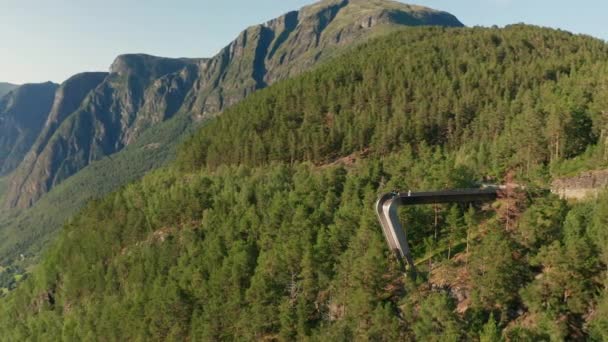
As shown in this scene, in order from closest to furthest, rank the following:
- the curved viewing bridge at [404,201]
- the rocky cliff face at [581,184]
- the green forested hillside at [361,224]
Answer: the green forested hillside at [361,224] → the curved viewing bridge at [404,201] → the rocky cliff face at [581,184]

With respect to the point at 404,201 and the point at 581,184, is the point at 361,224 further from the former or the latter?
the point at 581,184

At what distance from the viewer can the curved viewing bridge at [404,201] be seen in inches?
2613

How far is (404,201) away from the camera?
230ft

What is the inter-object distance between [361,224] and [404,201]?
747 centimetres

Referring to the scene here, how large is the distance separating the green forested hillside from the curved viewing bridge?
2.11m


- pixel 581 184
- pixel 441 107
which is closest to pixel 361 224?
pixel 581 184

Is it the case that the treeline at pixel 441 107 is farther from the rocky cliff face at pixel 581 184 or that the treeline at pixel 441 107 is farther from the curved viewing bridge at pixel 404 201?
the curved viewing bridge at pixel 404 201

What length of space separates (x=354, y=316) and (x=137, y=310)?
4846 centimetres

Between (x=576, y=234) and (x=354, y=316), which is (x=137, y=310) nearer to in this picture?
(x=354, y=316)

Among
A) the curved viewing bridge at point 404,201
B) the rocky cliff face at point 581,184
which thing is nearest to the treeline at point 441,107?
the rocky cliff face at point 581,184

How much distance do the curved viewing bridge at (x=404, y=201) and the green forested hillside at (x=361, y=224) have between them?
2.11 meters

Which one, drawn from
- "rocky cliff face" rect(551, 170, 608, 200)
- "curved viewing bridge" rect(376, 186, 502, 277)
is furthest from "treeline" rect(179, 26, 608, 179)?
"curved viewing bridge" rect(376, 186, 502, 277)

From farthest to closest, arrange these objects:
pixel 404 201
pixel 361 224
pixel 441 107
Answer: pixel 441 107 → pixel 404 201 → pixel 361 224

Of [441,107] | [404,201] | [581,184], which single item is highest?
[441,107]
